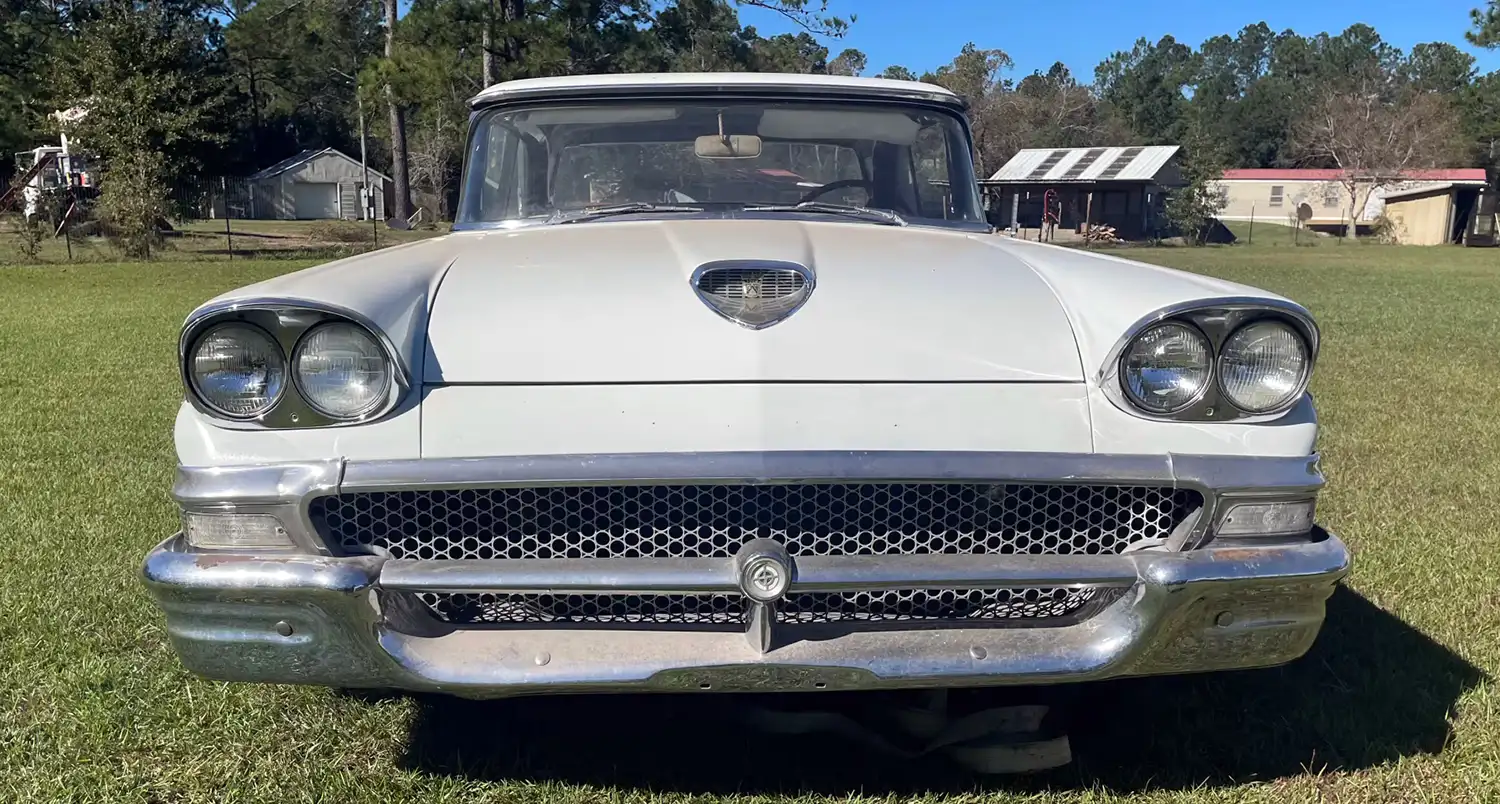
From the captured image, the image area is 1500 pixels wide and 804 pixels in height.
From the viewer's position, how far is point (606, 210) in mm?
3176

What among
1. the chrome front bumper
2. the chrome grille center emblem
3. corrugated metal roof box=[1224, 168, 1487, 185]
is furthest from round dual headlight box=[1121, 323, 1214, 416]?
corrugated metal roof box=[1224, 168, 1487, 185]

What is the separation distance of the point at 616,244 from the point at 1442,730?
7.53ft

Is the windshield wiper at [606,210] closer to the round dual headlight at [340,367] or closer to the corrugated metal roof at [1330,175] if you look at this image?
the round dual headlight at [340,367]

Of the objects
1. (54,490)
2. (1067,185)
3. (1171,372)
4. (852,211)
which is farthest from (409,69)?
(1067,185)

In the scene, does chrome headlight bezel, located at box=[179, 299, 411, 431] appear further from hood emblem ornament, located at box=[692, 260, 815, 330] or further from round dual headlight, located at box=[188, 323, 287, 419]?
hood emblem ornament, located at box=[692, 260, 815, 330]

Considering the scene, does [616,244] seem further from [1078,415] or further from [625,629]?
[1078,415]

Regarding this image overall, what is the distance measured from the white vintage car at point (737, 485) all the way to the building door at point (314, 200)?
55497 millimetres

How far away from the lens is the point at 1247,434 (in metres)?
2.10

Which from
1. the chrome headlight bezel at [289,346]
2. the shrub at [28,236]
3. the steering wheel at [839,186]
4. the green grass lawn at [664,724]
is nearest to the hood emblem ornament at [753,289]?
the chrome headlight bezel at [289,346]

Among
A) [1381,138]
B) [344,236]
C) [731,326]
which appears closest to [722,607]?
[731,326]

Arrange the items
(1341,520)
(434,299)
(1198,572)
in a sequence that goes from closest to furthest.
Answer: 1. (1198,572)
2. (434,299)
3. (1341,520)

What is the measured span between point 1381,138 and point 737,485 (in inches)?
2285

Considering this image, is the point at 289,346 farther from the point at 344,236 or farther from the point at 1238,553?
the point at 344,236

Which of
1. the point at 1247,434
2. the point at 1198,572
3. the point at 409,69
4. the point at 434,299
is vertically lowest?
the point at 1198,572
